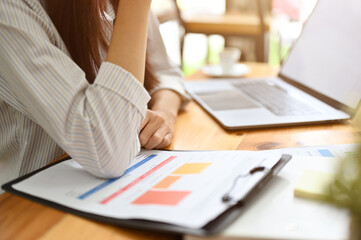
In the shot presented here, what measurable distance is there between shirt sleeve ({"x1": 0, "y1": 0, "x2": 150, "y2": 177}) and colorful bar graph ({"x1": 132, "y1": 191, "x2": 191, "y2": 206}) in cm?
8

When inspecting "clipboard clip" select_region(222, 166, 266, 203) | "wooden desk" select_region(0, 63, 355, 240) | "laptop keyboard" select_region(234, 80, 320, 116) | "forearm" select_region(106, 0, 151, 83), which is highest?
"forearm" select_region(106, 0, 151, 83)

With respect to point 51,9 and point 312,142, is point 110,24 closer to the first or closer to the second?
point 51,9

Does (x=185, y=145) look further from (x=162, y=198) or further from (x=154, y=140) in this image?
(x=162, y=198)

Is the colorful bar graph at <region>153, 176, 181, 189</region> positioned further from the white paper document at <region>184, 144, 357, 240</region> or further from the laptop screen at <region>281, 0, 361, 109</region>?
the laptop screen at <region>281, 0, 361, 109</region>

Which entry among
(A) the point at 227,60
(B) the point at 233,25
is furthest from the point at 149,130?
(B) the point at 233,25

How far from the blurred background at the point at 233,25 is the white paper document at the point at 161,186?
1387mm

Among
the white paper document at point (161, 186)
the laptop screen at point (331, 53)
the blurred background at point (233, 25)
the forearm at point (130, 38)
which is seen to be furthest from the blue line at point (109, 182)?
the blurred background at point (233, 25)

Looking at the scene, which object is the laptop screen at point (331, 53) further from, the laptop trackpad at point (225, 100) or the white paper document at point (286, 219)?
the white paper document at point (286, 219)

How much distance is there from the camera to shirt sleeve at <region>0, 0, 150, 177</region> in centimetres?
60

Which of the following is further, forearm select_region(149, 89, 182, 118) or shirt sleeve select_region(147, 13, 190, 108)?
shirt sleeve select_region(147, 13, 190, 108)

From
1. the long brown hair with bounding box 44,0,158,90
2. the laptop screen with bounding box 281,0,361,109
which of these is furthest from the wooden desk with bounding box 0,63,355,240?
the long brown hair with bounding box 44,0,158,90

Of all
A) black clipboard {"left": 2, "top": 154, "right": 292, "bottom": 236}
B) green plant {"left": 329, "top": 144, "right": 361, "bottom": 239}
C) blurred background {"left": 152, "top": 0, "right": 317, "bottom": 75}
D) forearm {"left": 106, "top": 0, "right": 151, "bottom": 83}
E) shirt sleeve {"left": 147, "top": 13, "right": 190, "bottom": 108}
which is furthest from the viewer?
blurred background {"left": 152, "top": 0, "right": 317, "bottom": 75}

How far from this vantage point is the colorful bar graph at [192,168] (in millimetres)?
601

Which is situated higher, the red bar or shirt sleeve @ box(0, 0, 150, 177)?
shirt sleeve @ box(0, 0, 150, 177)
